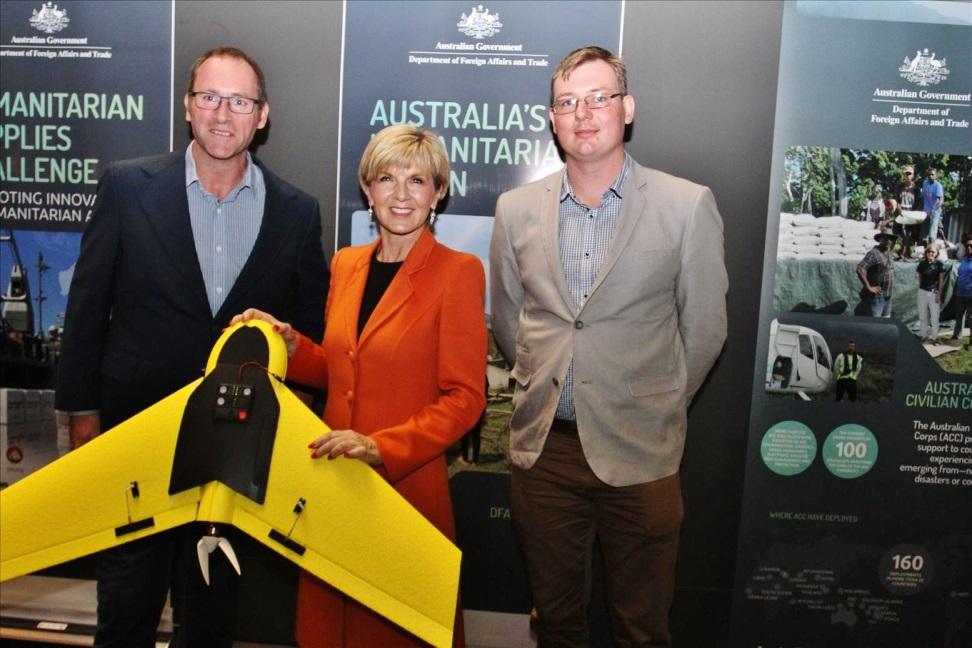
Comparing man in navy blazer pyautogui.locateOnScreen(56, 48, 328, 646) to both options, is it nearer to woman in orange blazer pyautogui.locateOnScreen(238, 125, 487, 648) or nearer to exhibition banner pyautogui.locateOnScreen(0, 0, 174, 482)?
woman in orange blazer pyautogui.locateOnScreen(238, 125, 487, 648)

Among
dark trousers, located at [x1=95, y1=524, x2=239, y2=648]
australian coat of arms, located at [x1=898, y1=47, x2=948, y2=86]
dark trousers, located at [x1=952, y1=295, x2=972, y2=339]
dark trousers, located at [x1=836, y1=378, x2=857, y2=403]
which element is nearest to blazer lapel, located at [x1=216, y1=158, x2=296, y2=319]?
dark trousers, located at [x1=95, y1=524, x2=239, y2=648]

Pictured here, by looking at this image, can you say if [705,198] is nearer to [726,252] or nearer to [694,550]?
[726,252]

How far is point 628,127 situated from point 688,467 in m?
1.40

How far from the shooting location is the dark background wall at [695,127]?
9.82 feet

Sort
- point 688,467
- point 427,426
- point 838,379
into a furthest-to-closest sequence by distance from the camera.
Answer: point 688,467 < point 838,379 < point 427,426

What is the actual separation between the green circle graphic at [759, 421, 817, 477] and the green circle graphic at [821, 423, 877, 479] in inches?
2.4

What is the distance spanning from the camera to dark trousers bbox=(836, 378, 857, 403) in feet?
9.53

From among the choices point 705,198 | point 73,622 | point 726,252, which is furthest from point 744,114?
point 73,622

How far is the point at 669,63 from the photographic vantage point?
301 cm

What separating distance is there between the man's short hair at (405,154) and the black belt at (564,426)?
0.78m

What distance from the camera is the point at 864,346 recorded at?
9.43ft

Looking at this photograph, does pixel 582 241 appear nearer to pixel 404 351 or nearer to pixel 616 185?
pixel 616 185

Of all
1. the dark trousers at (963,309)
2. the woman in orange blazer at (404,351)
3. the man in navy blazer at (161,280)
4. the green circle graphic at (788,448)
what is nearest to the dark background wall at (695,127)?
the green circle graphic at (788,448)

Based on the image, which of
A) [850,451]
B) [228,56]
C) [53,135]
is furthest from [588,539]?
[53,135]
